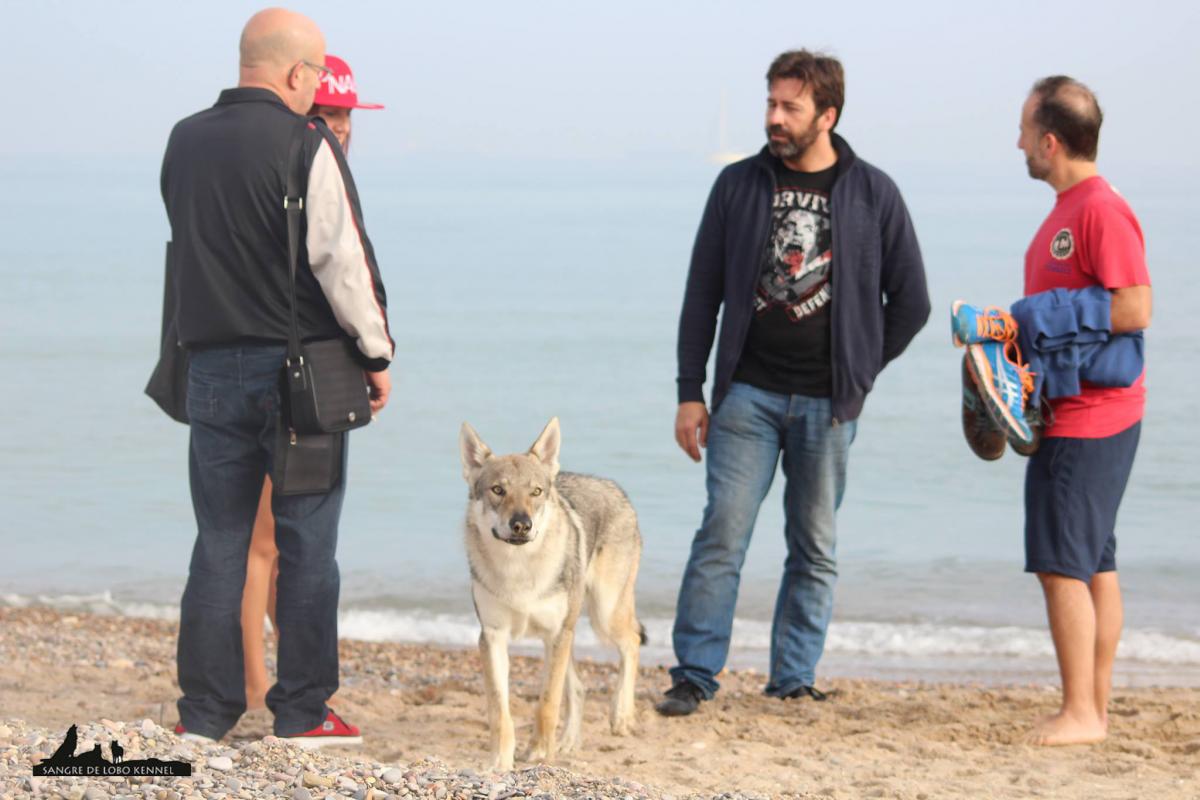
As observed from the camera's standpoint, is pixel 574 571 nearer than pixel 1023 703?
Yes

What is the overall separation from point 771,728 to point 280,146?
2876 mm

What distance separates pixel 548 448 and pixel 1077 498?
6.32 feet

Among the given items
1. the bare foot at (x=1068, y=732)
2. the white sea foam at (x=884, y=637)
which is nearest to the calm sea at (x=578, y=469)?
the white sea foam at (x=884, y=637)

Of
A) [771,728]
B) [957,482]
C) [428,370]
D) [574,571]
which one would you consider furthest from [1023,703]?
[428,370]

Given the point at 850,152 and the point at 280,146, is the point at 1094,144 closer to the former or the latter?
the point at 850,152

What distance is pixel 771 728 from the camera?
549 cm

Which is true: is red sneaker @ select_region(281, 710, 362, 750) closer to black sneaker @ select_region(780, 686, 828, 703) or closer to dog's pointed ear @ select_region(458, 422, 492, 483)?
dog's pointed ear @ select_region(458, 422, 492, 483)

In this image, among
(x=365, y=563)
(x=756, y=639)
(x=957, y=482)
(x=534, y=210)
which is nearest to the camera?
(x=756, y=639)

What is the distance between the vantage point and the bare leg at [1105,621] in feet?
17.3

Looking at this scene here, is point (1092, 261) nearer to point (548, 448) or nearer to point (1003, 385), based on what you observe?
point (1003, 385)

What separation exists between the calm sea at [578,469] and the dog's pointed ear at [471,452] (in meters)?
3.22

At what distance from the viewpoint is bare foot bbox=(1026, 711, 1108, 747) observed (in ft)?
17.0

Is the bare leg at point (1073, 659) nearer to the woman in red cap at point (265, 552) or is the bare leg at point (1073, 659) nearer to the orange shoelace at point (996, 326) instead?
the orange shoelace at point (996, 326)

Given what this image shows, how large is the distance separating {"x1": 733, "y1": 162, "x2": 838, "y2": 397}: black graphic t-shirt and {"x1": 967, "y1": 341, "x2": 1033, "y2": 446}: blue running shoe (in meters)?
0.72
